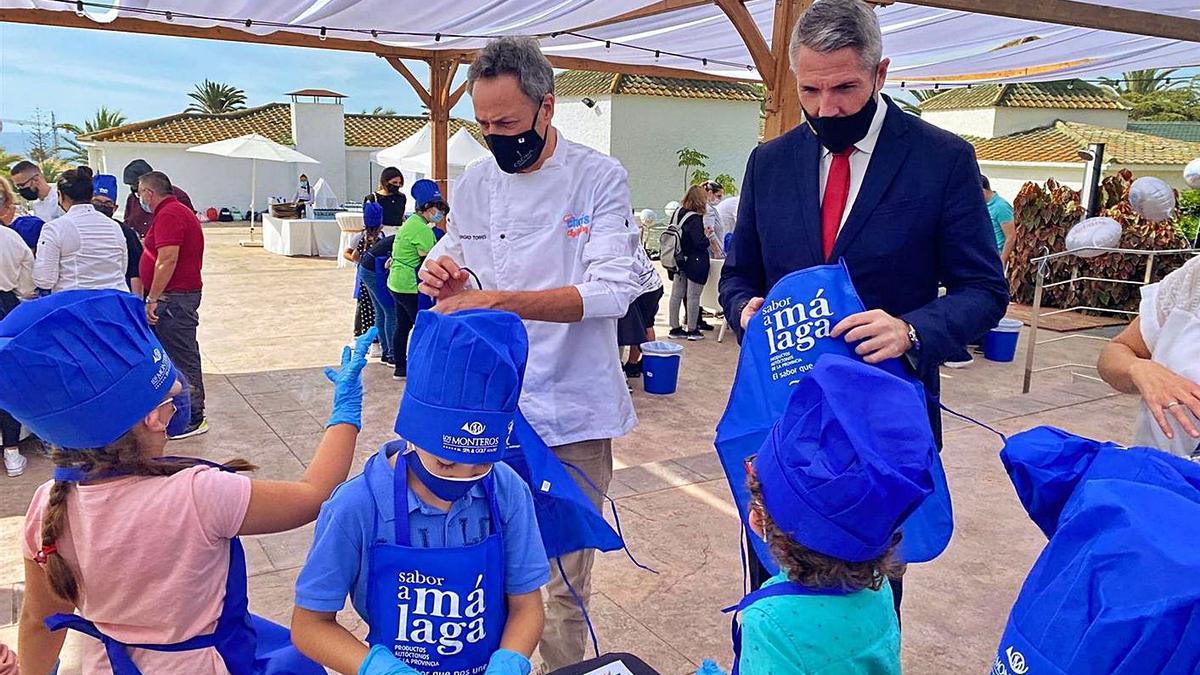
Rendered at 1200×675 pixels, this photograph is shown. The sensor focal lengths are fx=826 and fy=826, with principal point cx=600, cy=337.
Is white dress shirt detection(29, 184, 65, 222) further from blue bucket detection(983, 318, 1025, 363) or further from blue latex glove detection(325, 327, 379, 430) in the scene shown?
blue bucket detection(983, 318, 1025, 363)

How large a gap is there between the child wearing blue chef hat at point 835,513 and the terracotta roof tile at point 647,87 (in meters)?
22.1

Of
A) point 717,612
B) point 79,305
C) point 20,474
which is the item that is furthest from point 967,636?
point 20,474

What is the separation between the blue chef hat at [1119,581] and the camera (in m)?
0.86

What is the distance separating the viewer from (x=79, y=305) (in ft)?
5.04

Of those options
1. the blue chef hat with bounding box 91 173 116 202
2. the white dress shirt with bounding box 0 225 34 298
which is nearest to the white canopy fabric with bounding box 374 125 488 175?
the blue chef hat with bounding box 91 173 116 202

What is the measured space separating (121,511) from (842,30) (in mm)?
1804

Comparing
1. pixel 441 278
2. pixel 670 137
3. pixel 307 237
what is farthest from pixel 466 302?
pixel 670 137

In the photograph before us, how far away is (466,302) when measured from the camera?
1.95 m

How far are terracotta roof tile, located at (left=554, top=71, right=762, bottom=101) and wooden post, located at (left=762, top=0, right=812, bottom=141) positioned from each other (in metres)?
17.7

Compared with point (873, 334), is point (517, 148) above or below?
above

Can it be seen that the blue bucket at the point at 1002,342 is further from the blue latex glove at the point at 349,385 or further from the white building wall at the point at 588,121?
the white building wall at the point at 588,121

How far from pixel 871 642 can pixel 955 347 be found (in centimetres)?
76

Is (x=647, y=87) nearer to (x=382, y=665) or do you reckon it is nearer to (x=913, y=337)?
(x=913, y=337)

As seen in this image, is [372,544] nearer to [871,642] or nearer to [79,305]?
[79,305]
